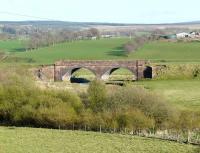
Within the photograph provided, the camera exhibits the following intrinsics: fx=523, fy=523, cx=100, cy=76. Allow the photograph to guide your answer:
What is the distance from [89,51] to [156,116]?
67395 millimetres

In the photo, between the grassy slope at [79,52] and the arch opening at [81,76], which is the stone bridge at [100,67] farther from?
the grassy slope at [79,52]

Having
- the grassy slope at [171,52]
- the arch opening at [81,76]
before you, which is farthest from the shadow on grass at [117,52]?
the arch opening at [81,76]

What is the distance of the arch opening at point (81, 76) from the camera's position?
75.1 meters

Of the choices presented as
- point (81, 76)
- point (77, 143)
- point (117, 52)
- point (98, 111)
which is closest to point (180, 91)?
point (98, 111)

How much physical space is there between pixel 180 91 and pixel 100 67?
63.3 feet

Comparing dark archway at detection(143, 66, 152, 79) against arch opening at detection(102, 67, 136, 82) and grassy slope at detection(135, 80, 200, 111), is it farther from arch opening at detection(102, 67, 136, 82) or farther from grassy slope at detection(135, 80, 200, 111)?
grassy slope at detection(135, 80, 200, 111)

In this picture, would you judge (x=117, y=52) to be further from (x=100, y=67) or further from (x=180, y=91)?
(x=180, y=91)

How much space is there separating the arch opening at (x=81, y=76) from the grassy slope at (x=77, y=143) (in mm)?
37275

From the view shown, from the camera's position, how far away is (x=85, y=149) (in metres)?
31.2

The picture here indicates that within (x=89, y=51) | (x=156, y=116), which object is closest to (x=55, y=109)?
(x=156, y=116)

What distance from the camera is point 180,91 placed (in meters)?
59.3

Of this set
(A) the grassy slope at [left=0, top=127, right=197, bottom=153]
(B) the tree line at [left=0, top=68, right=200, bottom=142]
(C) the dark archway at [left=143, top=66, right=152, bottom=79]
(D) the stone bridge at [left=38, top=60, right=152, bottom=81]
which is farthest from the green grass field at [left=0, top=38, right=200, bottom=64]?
(A) the grassy slope at [left=0, top=127, right=197, bottom=153]

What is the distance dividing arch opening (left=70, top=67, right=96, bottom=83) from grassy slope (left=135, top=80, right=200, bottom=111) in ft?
31.9

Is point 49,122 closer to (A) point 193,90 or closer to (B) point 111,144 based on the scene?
(B) point 111,144
